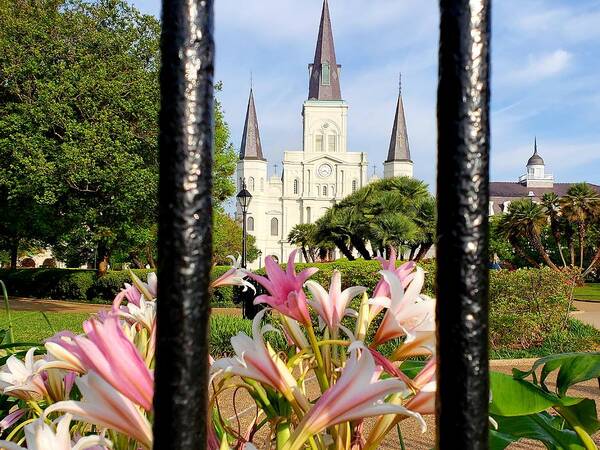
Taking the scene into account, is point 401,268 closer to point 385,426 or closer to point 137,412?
point 385,426

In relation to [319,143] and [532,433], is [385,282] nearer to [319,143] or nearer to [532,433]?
[532,433]

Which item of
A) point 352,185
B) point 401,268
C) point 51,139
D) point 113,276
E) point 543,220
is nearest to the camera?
point 401,268

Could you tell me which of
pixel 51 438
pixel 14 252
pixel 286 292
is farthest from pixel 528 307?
pixel 14 252

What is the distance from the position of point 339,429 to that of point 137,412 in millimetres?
295

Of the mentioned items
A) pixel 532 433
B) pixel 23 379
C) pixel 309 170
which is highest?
pixel 309 170

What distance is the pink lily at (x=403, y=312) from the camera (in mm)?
844

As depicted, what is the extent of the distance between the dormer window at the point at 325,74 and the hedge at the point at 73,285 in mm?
51737

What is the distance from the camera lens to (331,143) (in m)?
74.2

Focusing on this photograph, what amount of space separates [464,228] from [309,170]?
7265 centimetres

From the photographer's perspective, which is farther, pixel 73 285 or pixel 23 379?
pixel 73 285

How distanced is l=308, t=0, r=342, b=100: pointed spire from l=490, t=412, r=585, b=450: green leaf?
69.3 meters

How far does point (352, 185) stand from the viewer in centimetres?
7219

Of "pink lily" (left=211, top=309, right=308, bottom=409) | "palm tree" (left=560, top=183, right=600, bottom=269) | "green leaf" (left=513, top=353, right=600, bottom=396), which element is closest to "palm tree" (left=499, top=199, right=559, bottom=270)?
"palm tree" (left=560, top=183, right=600, bottom=269)

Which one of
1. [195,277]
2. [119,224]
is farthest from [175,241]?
[119,224]
